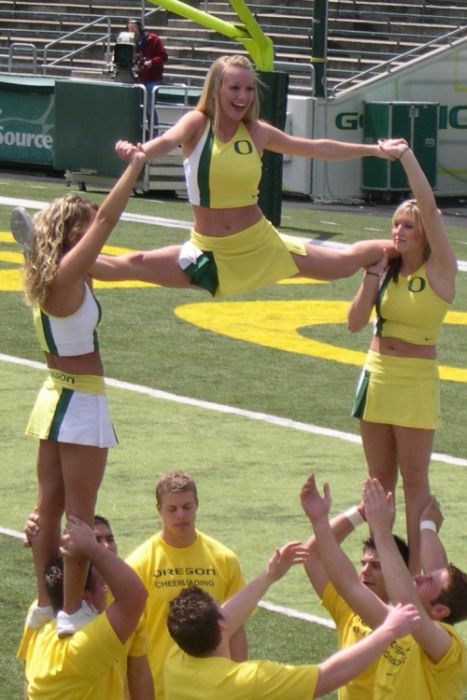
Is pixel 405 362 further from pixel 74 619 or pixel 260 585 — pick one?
pixel 74 619

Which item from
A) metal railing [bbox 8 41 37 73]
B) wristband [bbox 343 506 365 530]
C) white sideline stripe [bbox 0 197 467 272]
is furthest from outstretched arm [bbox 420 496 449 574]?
metal railing [bbox 8 41 37 73]

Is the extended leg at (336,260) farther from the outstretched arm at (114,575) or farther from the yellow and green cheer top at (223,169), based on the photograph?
the outstretched arm at (114,575)

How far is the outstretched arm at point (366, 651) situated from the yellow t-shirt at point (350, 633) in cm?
72

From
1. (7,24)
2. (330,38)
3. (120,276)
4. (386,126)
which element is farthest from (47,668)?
(7,24)

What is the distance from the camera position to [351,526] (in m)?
6.39

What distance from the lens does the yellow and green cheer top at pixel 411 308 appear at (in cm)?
709

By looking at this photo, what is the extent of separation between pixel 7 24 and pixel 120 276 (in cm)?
2604

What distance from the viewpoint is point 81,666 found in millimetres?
5477

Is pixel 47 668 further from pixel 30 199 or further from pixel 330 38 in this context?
pixel 330 38

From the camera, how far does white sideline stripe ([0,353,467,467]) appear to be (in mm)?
10727

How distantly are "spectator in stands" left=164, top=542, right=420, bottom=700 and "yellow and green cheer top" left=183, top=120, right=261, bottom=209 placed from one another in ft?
8.94

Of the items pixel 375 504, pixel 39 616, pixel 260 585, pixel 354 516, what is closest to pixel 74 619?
pixel 39 616

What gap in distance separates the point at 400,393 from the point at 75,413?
1.63 meters

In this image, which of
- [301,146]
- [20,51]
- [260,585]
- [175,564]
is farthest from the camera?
[20,51]
